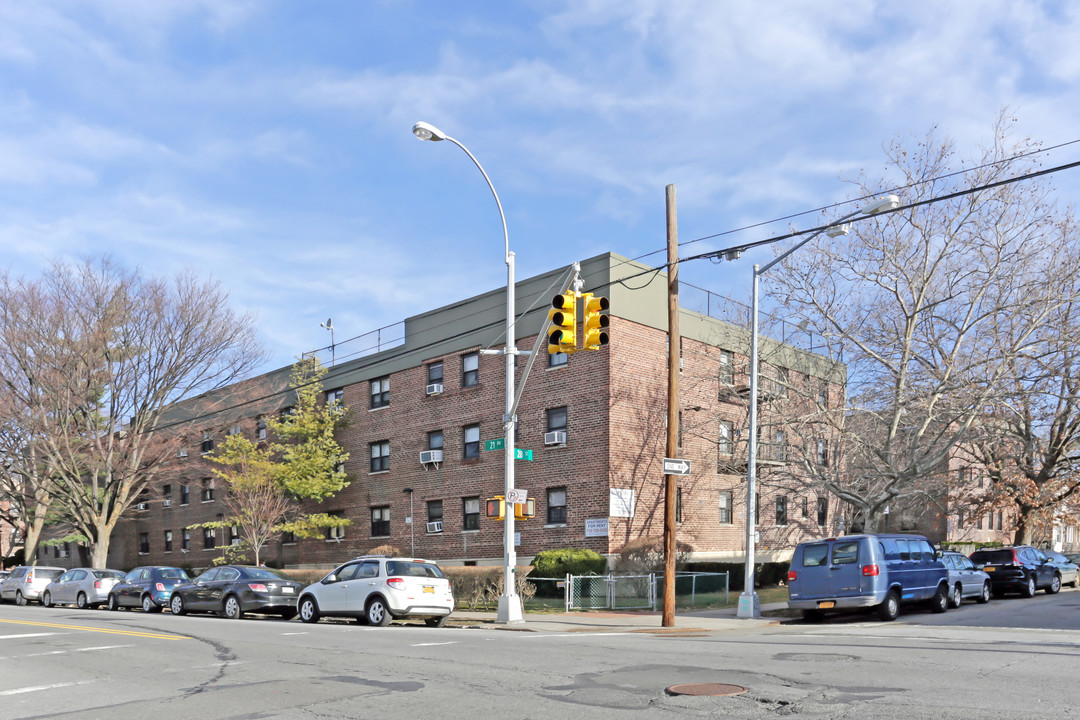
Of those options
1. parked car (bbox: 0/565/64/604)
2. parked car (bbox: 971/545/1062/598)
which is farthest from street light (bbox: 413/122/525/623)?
parked car (bbox: 0/565/64/604)

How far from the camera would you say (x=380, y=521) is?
120 ft

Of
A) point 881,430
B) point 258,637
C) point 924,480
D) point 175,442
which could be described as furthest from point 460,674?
point 175,442

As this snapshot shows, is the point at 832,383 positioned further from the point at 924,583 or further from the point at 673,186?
the point at 673,186

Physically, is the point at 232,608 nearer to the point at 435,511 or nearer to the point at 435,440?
the point at 435,511

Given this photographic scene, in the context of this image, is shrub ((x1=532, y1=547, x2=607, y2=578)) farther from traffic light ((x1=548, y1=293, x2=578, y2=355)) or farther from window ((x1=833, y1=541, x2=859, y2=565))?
traffic light ((x1=548, y1=293, x2=578, y2=355))

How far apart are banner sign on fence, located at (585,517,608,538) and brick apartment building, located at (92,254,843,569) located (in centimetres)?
8

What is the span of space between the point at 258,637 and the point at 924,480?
2407 centimetres

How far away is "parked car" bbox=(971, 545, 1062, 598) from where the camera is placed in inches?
1041

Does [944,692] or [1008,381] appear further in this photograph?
[1008,381]

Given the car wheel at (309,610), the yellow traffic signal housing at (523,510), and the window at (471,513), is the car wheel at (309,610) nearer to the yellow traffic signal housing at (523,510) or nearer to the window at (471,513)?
the yellow traffic signal housing at (523,510)

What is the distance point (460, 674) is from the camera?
1084cm

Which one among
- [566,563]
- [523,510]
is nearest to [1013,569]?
[566,563]

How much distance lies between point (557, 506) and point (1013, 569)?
44.9 feet

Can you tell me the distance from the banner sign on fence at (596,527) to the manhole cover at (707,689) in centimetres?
1887
